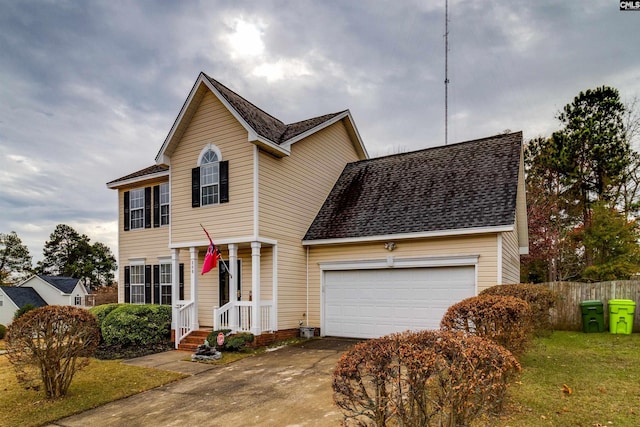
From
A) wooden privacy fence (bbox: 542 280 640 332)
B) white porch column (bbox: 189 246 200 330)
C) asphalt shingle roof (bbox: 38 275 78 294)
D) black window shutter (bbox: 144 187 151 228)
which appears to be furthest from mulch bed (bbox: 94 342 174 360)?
asphalt shingle roof (bbox: 38 275 78 294)

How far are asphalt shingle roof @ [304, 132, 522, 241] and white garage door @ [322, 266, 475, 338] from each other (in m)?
1.25

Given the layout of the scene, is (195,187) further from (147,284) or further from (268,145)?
(147,284)

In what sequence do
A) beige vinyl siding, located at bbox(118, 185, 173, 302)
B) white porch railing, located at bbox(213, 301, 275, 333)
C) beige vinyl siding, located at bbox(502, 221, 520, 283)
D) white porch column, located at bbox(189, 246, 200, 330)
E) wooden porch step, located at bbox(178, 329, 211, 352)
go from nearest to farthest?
beige vinyl siding, located at bbox(502, 221, 520, 283) < white porch railing, located at bbox(213, 301, 275, 333) < wooden porch step, located at bbox(178, 329, 211, 352) < white porch column, located at bbox(189, 246, 200, 330) < beige vinyl siding, located at bbox(118, 185, 173, 302)

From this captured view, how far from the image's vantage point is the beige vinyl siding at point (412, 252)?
9969 mm

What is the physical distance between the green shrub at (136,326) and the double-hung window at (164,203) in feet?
11.9

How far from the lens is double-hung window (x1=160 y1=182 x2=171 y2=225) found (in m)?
14.9

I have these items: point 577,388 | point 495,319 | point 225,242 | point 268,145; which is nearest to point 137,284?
point 225,242

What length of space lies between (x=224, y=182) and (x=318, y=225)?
3.39 m

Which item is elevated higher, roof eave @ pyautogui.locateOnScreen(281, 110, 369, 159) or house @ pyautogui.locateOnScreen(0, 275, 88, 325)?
roof eave @ pyautogui.locateOnScreen(281, 110, 369, 159)

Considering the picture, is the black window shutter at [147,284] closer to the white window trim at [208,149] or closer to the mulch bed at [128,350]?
the mulch bed at [128,350]

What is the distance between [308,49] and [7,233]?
4621 centimetres

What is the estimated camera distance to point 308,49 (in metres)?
14.3

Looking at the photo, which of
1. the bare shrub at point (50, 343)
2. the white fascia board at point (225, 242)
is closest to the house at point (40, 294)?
the white fascia board at point (225, 242)

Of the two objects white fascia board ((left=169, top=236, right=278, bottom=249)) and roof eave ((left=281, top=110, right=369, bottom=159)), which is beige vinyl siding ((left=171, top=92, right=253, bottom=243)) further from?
roof eave ((left=281, top=110, right=369, bottom=159))
